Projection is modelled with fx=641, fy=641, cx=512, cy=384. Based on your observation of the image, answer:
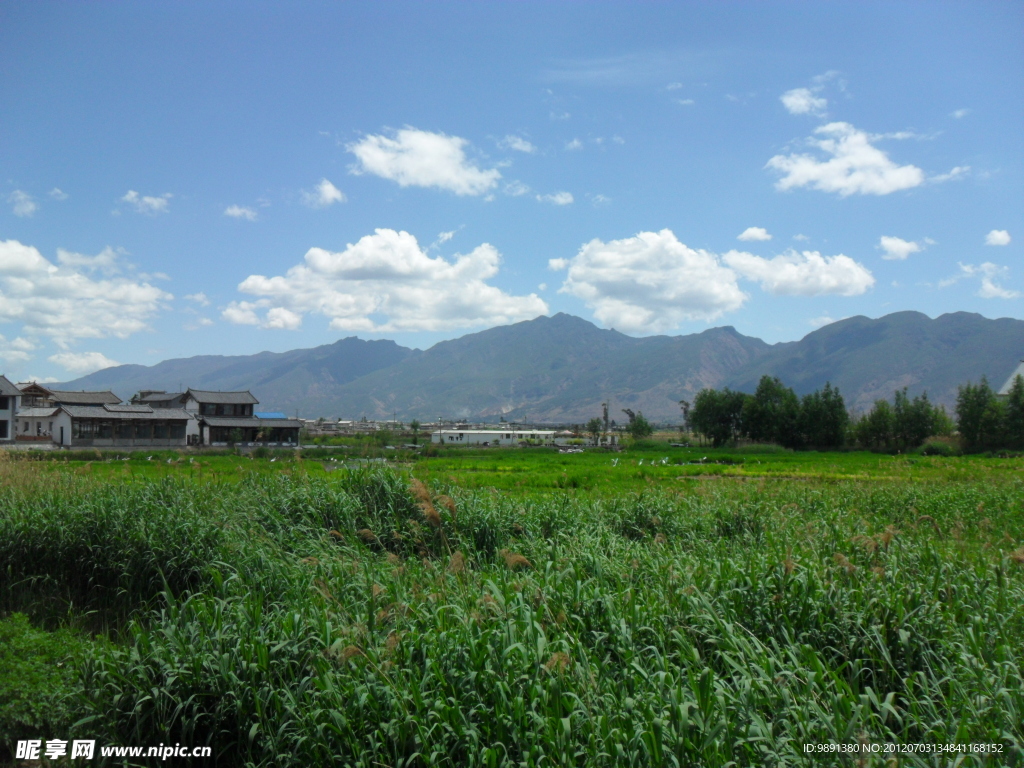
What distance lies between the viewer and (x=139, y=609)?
765 cm

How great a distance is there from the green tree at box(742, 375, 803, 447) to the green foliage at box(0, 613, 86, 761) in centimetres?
6387

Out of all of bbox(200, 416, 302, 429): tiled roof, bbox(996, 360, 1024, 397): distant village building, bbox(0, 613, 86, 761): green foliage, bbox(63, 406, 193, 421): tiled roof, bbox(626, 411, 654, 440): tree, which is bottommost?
bbox(626, 411, 654, 440): tree

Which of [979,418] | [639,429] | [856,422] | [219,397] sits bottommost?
[639,429]

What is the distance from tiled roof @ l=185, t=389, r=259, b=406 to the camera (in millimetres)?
60812

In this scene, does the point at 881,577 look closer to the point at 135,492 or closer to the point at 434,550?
the point at 434,550

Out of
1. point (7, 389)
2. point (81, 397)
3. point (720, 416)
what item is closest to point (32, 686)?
point (7, 389)

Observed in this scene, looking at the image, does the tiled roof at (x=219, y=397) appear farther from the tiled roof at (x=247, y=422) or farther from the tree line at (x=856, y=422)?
the tree line at (x=856, y=422)

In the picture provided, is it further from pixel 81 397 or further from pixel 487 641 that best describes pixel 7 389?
pixel 487 641

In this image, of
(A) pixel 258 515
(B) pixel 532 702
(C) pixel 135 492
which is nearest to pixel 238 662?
(B) pixel 532 702

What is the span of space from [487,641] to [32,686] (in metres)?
3.56

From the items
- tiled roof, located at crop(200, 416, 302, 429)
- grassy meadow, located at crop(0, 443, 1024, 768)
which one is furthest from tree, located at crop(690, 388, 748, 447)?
grassy meadow, located at crop(0, 443, 1024, 768)

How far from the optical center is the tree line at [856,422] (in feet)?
165

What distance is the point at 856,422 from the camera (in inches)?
2456

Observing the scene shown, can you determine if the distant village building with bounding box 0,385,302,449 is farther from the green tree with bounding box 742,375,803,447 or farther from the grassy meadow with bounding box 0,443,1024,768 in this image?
the green tree with bounding box 742,375,803,447
